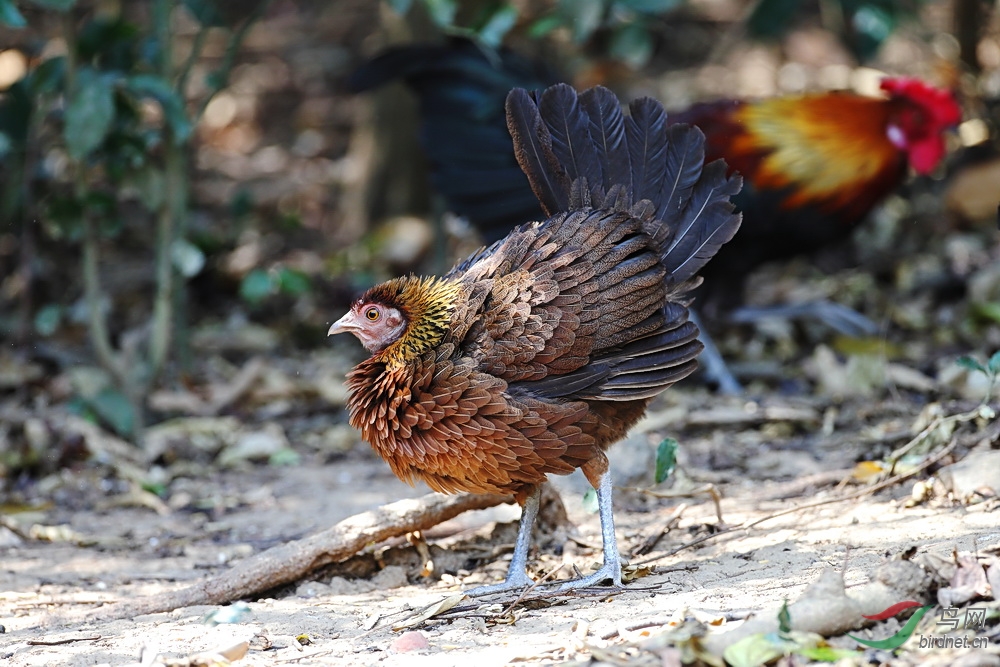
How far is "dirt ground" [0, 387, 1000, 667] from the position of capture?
9.89 feet

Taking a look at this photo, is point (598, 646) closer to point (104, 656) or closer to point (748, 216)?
point (104, 656)

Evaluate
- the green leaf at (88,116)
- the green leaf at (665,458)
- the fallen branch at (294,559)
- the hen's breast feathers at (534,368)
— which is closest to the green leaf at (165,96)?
the green leaf at (88,116)

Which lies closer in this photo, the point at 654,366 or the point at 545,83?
the point at 654,366

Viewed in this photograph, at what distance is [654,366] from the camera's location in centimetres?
371

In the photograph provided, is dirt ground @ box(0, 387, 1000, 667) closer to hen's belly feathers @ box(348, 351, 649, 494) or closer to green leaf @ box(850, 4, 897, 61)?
hen's belly feathers @ box(348, 351, 649, 494)

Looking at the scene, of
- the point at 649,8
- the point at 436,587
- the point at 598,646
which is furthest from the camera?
the point at 649,8

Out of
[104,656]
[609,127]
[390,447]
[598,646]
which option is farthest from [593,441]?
[104,656]

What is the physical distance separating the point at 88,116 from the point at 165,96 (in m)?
0.40

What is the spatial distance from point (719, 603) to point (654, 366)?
94 cm

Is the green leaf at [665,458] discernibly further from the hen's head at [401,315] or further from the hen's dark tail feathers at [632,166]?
the hen's head at [401,315]

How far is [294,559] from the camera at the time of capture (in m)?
3.69

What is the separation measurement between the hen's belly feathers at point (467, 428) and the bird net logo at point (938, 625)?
1.16 meters

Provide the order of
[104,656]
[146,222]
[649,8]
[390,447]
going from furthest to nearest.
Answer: [146,222] < [649,8] < [390,447] < [104,656]

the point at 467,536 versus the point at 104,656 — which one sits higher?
the point at 104,656
